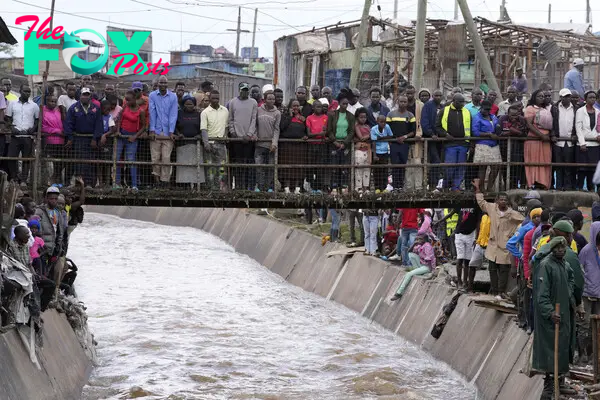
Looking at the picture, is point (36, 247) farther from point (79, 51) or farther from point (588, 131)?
point (79, 51)

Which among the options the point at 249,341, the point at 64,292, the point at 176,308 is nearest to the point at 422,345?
the point at 249,341

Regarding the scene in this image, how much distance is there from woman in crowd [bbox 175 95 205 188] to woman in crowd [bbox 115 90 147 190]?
70 centimetres

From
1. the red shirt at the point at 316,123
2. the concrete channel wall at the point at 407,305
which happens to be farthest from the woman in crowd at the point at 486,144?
the red shirt at the point at 316,123

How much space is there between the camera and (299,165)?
67.1 feet

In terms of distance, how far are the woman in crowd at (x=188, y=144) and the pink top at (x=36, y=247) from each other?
14.2 feet

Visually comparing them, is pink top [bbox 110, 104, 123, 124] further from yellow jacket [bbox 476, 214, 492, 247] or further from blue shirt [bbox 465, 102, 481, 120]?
yellow jacket [bbox 476, 214, 492, 247]

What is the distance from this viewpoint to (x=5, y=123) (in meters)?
20.6

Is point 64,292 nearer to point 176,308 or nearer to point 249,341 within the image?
point 249,341

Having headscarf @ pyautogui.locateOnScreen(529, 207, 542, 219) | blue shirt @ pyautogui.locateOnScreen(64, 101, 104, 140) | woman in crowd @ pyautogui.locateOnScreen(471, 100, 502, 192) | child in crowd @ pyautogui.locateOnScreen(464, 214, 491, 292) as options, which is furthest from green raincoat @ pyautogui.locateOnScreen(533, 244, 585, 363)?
blue shirt @ pyautogui.locateOnScreen(64, 101, 104, 140)

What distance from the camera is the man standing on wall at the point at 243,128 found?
68.1 feet

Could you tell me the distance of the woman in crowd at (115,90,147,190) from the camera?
20.4 metres

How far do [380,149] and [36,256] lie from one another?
7359 mm

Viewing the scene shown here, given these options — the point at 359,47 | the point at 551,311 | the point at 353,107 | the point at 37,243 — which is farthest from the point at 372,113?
the point at 359,47

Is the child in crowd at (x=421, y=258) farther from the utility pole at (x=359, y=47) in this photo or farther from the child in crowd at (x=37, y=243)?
the utility pole at (x=359, y=47)
